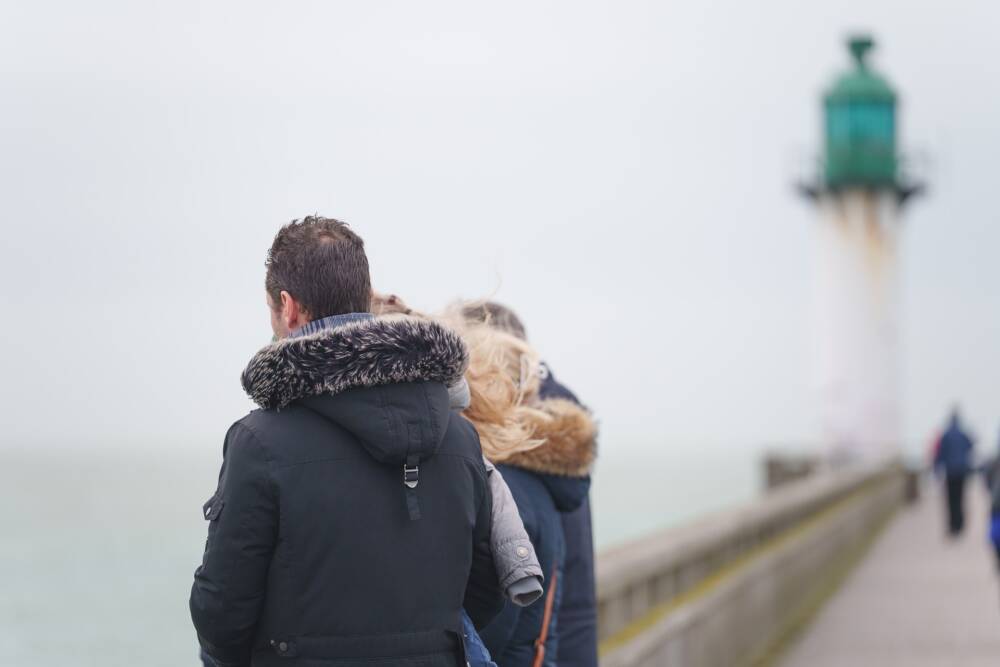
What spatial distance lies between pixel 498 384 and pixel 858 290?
3439 cm

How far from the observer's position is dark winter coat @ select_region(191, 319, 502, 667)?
317cm

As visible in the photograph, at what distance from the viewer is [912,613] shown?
1373cm

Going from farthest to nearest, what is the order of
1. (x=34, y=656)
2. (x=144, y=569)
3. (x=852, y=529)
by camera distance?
(x=852, y=529) → (x=144, y=569) → (x=34, y=656)

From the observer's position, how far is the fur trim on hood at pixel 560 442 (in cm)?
452

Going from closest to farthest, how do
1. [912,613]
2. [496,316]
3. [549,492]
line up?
1. [549,492]
2. [496,316]
3. [912,613]

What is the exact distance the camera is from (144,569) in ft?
22.2

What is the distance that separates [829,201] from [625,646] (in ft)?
105

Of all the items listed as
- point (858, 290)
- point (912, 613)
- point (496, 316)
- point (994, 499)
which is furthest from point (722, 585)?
point (858, 290)

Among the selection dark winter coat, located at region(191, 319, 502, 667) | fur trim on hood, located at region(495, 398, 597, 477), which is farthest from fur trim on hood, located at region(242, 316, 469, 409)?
fur trim on hood, located at region(495, 398, 597, 477)

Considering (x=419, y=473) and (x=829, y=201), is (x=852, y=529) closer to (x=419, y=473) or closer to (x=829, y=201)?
(x=419, y=473)

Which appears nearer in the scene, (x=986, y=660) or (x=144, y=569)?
(x=144, y=569)

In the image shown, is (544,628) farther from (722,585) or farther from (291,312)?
(722,585)

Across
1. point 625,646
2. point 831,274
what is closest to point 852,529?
point 625,646

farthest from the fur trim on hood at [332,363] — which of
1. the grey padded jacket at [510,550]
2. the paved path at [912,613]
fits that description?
the paved path at [912,613]
